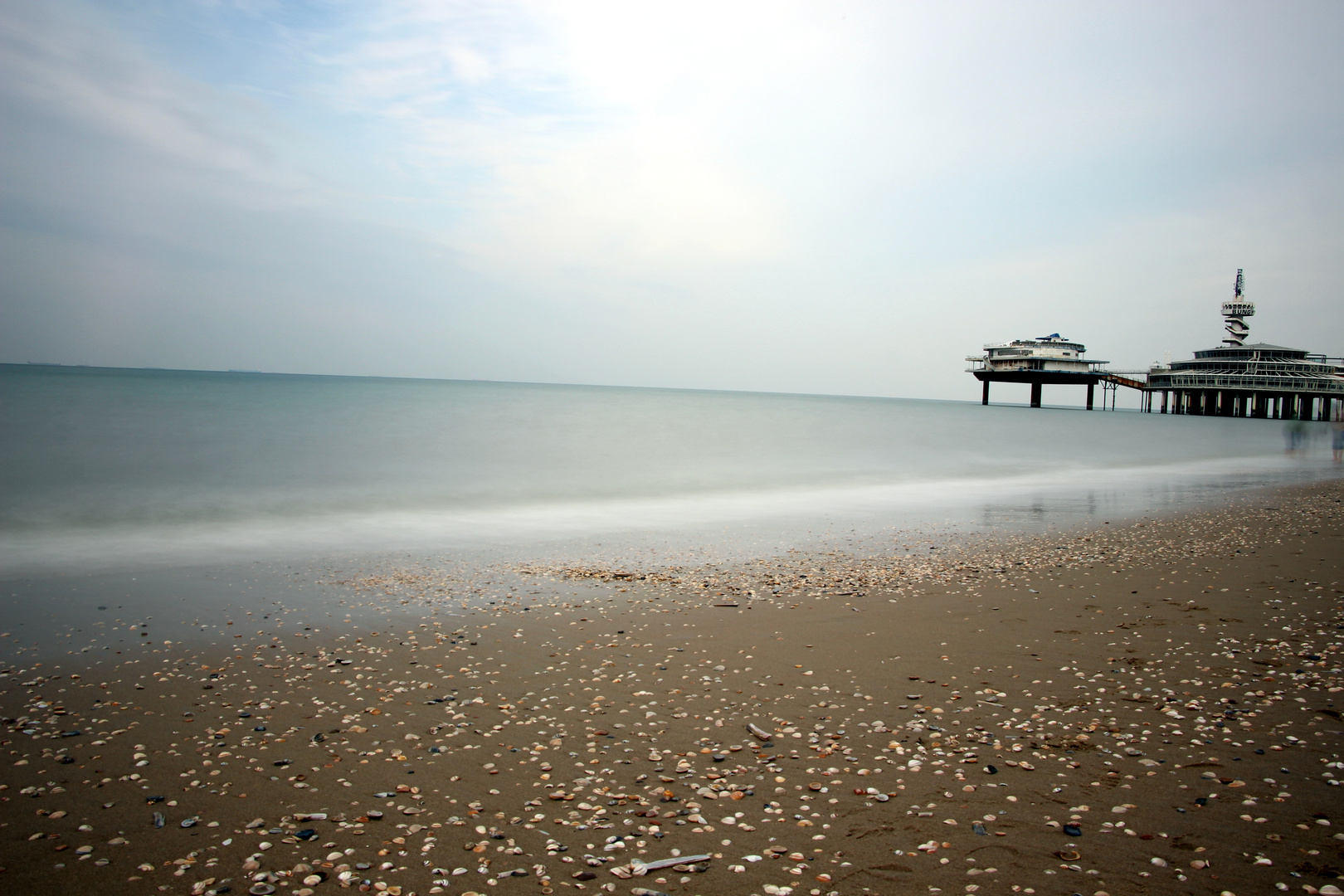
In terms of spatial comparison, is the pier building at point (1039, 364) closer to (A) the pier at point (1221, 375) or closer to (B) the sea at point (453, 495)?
(A) the pier at point (1221, 375)

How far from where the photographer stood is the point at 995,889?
3697 millimetres

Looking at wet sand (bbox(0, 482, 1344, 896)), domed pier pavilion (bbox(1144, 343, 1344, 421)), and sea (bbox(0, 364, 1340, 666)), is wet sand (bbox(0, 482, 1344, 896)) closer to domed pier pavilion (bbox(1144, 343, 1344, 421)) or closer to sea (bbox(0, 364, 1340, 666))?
sea (bbox(0, 364, 1340, 666))

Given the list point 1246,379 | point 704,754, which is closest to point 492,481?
point 704,754

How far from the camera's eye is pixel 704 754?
5.20 metres

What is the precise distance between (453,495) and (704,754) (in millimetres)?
18234

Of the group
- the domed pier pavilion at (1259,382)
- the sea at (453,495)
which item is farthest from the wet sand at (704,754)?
the domed pier pavilion at (1259,382)

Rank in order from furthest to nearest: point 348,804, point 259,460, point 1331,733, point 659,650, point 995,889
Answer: point 259,460 → point 659,650 → point 1331,733 → point 348,804 → point 995,889

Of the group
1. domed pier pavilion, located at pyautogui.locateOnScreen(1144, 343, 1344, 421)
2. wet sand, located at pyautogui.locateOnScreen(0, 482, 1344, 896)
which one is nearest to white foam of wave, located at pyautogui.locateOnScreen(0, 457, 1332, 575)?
wet sand, located at pyautogui.locateOnScreen(0, 482, 1344, 896)

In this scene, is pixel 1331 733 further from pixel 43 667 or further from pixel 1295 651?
pixel 43 667

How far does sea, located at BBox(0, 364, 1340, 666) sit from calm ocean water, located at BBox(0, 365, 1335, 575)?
0.13m

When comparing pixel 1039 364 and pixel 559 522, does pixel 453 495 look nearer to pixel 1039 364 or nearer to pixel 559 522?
pixel 559 522

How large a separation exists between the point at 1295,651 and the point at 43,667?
39.2 ft

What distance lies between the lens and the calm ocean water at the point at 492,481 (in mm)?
14953

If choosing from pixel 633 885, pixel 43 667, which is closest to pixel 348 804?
pixel 633 885
